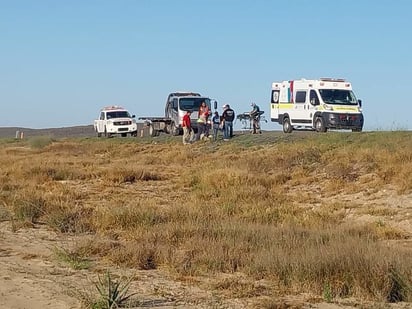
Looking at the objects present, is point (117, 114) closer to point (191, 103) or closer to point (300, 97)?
point (191, 103)

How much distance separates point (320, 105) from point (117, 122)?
19.2 m

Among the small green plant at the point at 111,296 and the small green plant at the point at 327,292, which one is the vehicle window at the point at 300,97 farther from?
the small green plant at the point at 111,296

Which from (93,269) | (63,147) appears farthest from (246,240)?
(63,147)

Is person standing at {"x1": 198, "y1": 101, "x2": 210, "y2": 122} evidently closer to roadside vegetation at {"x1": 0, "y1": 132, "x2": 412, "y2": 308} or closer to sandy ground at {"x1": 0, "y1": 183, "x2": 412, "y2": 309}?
roadside vegetation at {"x1": 0, "y1": 132, "x2": 412, "y2": 308}

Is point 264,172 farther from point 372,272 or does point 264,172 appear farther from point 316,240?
point 372,272

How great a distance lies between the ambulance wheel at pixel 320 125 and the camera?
3425 centimetres

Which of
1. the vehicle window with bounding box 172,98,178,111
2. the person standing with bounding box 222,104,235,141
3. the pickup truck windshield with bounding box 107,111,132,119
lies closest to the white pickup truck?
the pickup truck windshield with bounding box 107,111,132,119

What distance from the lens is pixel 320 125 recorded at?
3447 cm

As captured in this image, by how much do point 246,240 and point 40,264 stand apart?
3306 mm

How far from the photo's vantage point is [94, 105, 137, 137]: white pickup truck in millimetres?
50438

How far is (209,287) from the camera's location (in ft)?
32.7

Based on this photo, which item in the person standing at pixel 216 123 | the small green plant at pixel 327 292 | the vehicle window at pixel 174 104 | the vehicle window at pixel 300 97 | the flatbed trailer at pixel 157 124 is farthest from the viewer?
the flatbed trailer at pixel 157 124

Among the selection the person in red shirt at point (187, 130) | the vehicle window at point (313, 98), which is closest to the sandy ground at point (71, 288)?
the vehicle window at point (313, 98)

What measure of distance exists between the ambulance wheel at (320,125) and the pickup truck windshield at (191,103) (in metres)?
8.94
